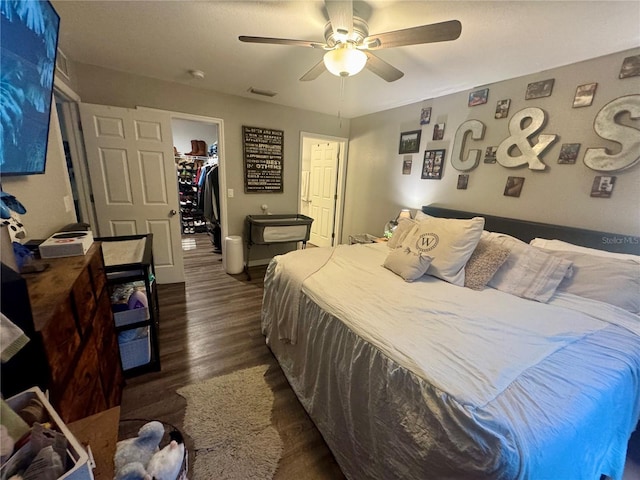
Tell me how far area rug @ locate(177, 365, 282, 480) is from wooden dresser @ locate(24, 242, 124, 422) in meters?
0.47

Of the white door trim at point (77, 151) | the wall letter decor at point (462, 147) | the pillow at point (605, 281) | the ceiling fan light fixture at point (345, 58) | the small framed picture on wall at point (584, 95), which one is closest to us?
the pillow at point (605, 281)

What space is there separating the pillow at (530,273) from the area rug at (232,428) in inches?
68.1

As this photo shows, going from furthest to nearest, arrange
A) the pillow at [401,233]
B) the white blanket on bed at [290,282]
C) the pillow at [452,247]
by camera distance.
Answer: the pillow at [401,233], the pillow at [452,247], the white blanket on bed at [290,282]

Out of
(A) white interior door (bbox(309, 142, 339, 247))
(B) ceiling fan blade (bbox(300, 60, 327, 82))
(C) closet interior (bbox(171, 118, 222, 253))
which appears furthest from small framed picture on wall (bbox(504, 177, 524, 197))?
(C) closet interior (bbox(171, 118, 222, 253))

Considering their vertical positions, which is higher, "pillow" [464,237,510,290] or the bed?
"pillow" [464,237,510,290]

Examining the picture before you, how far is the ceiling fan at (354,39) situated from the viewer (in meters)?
1.28

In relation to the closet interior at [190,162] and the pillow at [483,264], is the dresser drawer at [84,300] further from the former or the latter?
the closet interior at [190,162]

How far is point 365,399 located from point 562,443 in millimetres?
626

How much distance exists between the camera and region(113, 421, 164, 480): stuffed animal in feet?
2.15

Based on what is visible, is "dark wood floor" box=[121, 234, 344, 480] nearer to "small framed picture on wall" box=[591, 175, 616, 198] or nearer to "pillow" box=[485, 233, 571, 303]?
"pillow" box=[485, 233, 571, 303]

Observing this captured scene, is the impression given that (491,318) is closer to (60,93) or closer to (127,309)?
(127,309)

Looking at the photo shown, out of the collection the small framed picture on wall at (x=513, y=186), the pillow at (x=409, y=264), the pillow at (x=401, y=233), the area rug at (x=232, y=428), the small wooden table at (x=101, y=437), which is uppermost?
the small framed picture on wall at (x=513, y=186)

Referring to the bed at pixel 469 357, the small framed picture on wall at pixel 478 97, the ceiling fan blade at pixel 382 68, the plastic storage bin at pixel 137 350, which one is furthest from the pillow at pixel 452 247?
the plastic storage bin at pixel 137 350

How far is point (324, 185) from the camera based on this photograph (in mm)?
4762
